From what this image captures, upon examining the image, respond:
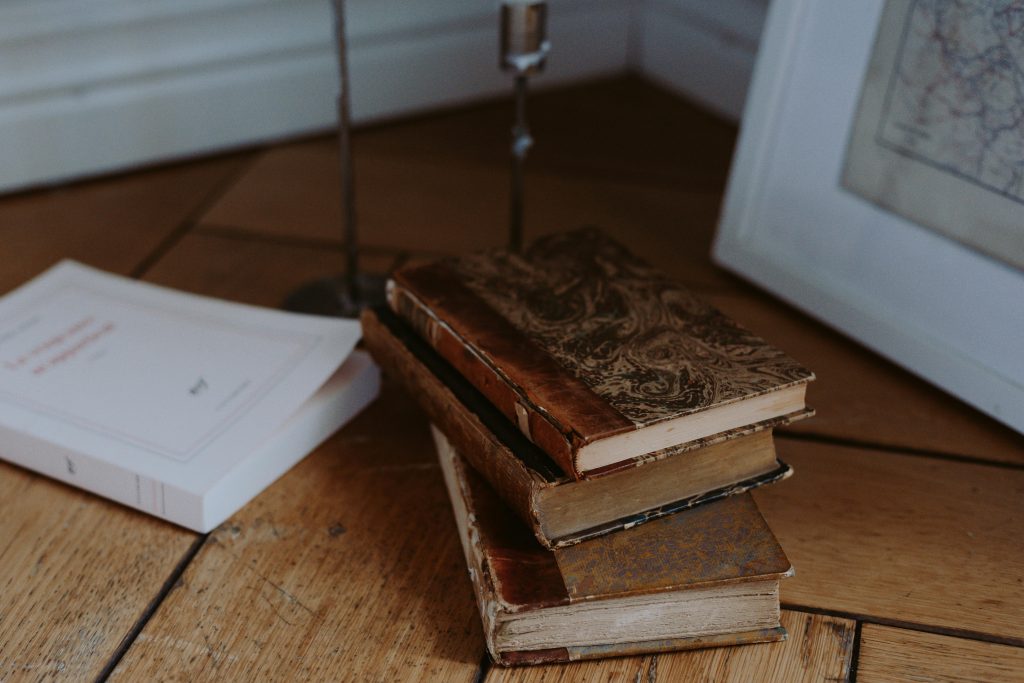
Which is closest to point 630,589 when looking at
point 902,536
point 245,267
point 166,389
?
point 902,536

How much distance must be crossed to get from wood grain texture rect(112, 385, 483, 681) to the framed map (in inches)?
13.4

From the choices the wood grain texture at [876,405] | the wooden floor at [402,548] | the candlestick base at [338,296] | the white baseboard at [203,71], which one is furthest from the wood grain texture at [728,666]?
the white baseboard at [203,71]

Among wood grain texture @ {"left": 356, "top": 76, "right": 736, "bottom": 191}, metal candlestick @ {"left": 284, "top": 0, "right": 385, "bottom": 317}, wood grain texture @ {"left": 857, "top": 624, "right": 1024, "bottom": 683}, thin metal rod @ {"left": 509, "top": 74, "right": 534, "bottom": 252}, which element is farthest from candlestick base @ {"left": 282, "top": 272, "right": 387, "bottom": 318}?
wood grain texture @ {"left": 857, "top": 624, "right": 1024, "bottom": 683}

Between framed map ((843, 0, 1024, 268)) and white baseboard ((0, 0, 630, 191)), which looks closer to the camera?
framed map ((843, 0, 1024, 268))

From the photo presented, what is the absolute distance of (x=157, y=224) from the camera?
0.81 m

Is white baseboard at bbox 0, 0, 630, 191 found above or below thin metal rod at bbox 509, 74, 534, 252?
below

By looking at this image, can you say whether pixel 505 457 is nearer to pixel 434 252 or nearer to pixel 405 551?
pixel 405 551

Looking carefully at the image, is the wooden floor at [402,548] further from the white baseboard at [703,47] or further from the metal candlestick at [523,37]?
the white baseboard at [703,47]

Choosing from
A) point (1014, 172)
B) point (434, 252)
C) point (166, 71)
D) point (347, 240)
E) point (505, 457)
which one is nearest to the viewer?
point (505, 457)

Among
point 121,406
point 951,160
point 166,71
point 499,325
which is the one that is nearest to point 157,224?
point 166,71

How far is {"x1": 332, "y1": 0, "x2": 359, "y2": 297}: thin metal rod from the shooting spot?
628 mm

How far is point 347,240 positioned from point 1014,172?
1.34 feet

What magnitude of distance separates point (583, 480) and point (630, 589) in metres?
0.05

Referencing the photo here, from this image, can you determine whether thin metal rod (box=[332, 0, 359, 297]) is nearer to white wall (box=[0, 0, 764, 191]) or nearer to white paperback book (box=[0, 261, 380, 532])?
white paperback book (box=[0, 261, 380, 532])
